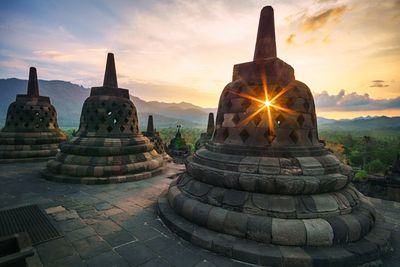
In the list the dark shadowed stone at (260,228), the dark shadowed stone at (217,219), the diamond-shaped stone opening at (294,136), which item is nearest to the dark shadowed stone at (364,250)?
the dark shadowed stone at (260,228)

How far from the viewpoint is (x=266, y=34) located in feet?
17.4

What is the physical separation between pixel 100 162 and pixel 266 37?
23.1 ft

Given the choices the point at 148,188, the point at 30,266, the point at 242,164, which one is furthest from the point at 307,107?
the point at 30,266

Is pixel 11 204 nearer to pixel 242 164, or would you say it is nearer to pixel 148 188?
pixel 148 188

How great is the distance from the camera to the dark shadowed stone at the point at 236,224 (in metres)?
3.74

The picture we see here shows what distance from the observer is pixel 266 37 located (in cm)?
530

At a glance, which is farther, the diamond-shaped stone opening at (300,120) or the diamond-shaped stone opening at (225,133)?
the diamond-shaped stone opening at (225,133)

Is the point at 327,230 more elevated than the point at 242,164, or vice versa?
the point at 242,164

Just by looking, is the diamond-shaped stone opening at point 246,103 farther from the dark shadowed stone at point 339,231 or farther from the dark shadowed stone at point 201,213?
the dark shadowed stone at point 339,231

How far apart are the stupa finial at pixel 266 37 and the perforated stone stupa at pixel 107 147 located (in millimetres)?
6102

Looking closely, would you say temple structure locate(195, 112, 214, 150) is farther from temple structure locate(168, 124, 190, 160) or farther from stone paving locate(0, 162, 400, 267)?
stone paving locate(0, 162, 400, 267)

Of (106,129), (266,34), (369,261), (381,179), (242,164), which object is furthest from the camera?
(381,179)

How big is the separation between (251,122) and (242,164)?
109 cm

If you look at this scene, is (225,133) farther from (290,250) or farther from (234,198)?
(290,250)
